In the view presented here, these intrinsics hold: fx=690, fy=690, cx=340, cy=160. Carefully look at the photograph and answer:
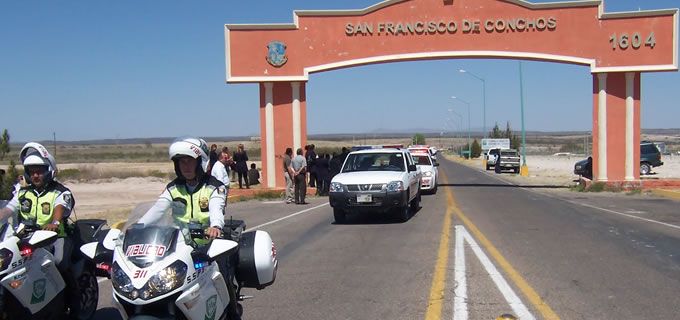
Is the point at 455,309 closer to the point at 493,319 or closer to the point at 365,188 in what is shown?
the point at 493,319

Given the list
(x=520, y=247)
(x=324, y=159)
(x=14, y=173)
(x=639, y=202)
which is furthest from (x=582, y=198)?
(x=14, y=173)

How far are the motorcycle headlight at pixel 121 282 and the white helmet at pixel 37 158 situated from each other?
2.40m

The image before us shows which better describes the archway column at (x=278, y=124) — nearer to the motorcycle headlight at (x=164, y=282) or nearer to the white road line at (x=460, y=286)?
the white road line at (x=460, y=286)

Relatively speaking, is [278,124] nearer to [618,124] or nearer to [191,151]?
[618,124]

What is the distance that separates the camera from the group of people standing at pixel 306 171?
874 inches

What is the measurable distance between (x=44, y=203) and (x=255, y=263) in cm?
231

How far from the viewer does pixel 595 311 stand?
6.96 metres

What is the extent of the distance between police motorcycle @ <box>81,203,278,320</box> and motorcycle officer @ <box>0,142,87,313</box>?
112cm

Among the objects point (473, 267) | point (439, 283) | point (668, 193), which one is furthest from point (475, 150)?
point (439, 283)

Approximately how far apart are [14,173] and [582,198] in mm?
20992

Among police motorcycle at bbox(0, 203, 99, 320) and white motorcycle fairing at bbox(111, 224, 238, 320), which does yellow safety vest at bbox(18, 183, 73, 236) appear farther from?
white motorcycle fairing at bbox(111, 224, 238, 320)

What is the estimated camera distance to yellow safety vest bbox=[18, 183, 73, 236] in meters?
6.38

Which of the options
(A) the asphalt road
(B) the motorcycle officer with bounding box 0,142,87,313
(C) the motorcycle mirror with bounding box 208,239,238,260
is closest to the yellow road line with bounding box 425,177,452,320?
(A) the asphalt road

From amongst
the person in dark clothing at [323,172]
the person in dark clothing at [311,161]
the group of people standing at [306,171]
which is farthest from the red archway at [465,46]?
the person in dark clothing at [323,172]
